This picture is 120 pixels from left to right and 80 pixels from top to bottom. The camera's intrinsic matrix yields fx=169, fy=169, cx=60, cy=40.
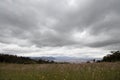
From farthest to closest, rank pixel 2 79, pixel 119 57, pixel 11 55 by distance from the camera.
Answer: pixel 11 55 → pixel 119 57 → pixel 2 79

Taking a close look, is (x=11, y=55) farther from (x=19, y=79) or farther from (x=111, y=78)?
(x=111, y=78)

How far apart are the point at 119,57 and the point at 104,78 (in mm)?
14747

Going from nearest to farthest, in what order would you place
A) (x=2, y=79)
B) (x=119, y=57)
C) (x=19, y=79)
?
(x=19, y=79)
(x=2, y=79)
(x=119, y=57)

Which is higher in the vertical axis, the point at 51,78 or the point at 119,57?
the point at 119,57

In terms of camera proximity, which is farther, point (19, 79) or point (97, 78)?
point (19, 79)

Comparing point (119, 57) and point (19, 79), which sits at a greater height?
point (119, 57)

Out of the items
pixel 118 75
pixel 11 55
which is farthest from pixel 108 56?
pixel 11 55

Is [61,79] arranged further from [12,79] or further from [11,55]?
[11,55]

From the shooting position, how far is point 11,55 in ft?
122

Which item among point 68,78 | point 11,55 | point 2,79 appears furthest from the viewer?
point 11,55

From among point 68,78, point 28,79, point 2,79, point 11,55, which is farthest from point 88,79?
point 11,55

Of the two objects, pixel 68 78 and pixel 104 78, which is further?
pixel 68 78

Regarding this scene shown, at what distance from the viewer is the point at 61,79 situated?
6746 mm

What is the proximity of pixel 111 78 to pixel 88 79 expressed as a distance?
872 mm
